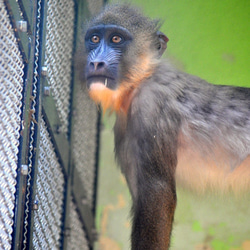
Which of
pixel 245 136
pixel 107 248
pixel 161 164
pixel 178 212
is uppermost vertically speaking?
pixel 245 136

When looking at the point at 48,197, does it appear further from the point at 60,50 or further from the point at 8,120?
the point at 60,50

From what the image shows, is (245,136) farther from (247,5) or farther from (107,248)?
(107,248)

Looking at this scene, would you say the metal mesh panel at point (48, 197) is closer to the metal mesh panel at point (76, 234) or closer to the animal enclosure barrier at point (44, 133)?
the animal enclosure barrier at point (44, 133)

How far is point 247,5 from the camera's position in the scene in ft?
15.1

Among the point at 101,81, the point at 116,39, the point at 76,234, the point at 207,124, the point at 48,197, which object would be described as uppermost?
the point at 116,39

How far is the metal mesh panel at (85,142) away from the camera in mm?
4625

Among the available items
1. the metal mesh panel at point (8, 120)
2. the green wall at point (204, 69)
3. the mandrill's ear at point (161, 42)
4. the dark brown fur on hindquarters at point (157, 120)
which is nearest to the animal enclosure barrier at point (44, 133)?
the metal mesh panel at point (8, 120)

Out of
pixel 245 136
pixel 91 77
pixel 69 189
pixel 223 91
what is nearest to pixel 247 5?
pixel 223 91

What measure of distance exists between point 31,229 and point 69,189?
1.19 m

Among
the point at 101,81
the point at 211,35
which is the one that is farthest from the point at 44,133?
the point at 211,35

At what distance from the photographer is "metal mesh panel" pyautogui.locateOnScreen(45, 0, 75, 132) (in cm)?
383

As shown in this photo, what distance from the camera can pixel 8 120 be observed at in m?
3.01

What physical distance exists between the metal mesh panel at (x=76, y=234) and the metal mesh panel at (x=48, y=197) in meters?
0.32

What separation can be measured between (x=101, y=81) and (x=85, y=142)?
4.95 ft
